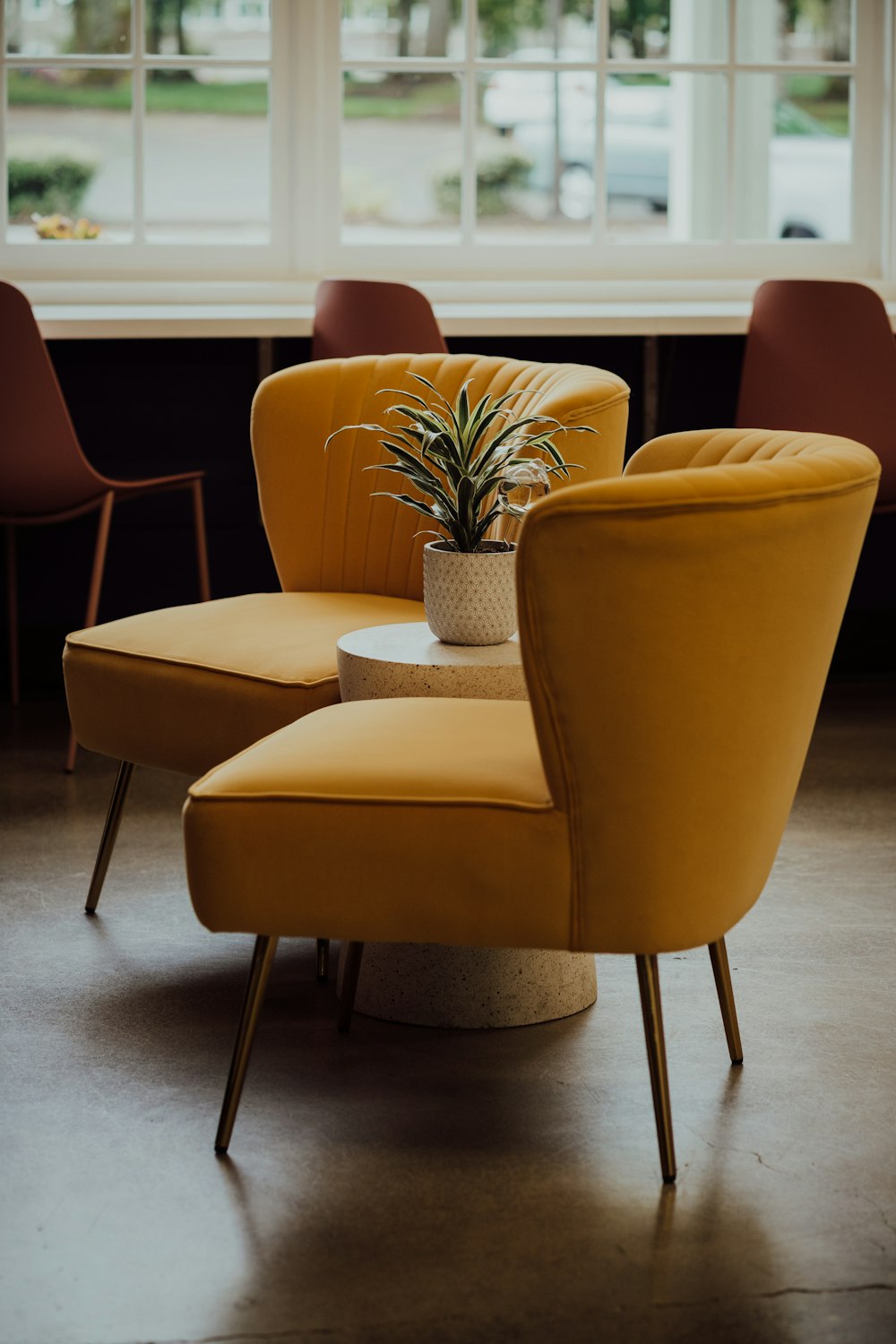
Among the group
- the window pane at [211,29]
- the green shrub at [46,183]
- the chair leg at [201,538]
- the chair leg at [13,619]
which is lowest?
the chair leg at [13,619]

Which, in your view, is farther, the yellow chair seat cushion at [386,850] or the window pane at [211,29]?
the window pane at [211,29]

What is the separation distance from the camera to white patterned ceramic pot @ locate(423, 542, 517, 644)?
2318mm

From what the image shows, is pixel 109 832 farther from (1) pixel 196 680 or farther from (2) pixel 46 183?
(2) pixel 46 183

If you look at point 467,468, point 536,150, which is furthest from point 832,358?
point 467,468

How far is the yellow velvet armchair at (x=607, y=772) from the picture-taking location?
1651mm

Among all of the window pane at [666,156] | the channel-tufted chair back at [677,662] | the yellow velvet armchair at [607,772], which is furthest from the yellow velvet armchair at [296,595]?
the window pane at [666,156]

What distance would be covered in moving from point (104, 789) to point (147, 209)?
76.3 inches

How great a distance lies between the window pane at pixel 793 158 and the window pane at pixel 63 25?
5.72ft

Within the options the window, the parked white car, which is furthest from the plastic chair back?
the parked white car

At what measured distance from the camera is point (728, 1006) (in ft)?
7.09

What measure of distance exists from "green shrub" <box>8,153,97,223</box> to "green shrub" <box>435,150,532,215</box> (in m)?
0.97

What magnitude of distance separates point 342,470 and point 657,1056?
4.70 feet

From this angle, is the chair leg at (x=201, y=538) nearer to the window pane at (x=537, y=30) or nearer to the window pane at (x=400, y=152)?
the window pane at (x=400, y=152)

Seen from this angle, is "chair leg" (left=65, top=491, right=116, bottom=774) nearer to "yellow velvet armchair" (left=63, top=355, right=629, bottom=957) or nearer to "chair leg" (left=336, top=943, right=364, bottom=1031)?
"yellow velvet armchair" (left=63, top=355, right=629, bottom=957)
